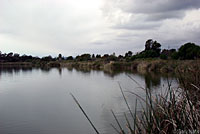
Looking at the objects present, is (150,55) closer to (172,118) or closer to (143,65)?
(143,65)

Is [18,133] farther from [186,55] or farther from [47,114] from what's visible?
[186,55]

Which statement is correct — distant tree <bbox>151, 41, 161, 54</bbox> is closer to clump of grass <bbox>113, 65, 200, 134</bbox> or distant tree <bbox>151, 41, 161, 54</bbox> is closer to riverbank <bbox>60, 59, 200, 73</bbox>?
riverbank <bbox>60, 59, 200, 73</bbox>

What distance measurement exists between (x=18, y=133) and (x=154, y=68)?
17.9m

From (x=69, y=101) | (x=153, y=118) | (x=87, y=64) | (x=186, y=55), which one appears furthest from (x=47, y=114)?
(x=87, y=64)

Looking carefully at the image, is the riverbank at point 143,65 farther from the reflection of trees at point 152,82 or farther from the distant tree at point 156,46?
the distant tree at point 156,46

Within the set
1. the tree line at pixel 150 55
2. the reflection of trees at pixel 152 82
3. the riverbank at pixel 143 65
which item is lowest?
the reflection of trees at pixel 152 82

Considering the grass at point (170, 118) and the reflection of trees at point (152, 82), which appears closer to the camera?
the grass at point (170, 118)

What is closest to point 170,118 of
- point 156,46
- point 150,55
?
point 150,55

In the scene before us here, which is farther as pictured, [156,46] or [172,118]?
[156,46]

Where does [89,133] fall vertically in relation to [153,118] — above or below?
below

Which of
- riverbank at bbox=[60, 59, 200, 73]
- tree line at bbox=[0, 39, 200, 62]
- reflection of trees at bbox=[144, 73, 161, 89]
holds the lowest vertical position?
reflection of trees at bbox=[144, 73, 161, 89]

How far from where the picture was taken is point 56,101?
828 centimetres

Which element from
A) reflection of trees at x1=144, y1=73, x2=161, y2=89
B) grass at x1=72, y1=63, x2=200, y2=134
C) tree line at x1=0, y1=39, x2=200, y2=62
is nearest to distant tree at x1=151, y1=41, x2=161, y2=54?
tree line at x1=0, y1=39, x2=200, y2=62

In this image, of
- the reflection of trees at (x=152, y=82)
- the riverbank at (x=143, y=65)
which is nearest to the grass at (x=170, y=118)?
the reflection of trees at (x=152, y=82)
